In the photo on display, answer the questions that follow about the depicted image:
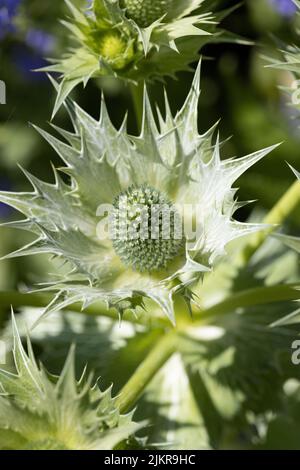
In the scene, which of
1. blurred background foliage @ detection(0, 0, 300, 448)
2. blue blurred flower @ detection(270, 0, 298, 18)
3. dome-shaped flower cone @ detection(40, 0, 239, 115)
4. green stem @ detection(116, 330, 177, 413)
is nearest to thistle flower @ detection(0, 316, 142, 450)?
green stem @ detection(116, 330, 177, 413)

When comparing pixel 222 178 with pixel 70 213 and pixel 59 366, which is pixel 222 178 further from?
pixel 59 366

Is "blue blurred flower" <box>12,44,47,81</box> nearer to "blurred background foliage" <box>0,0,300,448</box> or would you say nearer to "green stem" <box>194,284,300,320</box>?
"blurred background foliage" <box>0,0,300,448</box>

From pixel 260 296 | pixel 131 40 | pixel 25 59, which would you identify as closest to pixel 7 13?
pixel 25 59

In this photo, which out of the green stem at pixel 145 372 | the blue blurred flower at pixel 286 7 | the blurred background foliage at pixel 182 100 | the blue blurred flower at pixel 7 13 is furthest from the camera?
the blurred background foliage at pixel 182 100

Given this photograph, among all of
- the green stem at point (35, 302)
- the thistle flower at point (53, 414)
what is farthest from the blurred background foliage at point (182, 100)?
the thistle flower at point (53, 414)

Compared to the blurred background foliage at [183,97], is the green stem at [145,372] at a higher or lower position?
lower

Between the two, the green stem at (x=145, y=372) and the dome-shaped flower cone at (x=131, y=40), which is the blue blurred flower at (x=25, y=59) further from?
the green stem at (x=145, y=372)

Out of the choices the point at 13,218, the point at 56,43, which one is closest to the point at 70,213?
the point at 13,218
